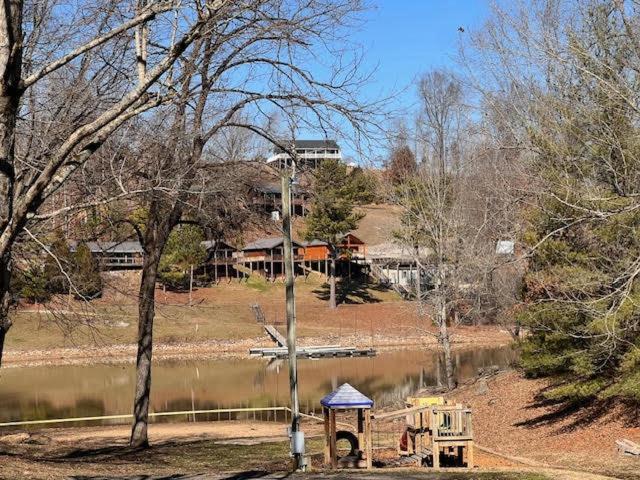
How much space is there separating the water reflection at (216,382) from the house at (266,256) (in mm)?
22055

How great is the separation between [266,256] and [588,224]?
51480 millimetres

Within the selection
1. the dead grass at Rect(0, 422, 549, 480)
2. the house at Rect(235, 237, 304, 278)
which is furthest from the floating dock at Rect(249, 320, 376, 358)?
the dead grass at Rect(0, 422, 549, 480)

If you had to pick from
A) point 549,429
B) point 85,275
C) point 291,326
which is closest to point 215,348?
point 549,429

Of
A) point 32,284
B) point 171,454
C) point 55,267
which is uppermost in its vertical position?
point 55,267

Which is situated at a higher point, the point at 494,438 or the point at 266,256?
the point at 266,256

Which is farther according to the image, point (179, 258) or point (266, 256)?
point (266, 256)

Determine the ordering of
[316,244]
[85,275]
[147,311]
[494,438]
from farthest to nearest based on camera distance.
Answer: [316,244] < [494,438] < [85,275] < [147,311]

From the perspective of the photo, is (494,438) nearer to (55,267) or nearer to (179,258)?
(55,267)

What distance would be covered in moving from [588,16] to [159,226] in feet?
29.7

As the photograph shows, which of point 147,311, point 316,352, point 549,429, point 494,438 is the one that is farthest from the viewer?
point 316,352

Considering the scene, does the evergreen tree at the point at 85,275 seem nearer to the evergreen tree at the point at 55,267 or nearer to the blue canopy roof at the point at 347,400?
the evergreen tree at the point at 55,267

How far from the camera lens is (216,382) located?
121 feet

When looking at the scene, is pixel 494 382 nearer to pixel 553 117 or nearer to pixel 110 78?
pixel 553 117

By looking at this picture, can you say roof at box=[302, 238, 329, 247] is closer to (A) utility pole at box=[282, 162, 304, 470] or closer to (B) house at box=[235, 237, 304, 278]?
(B) house at box=[235, 237, 304, 278]
